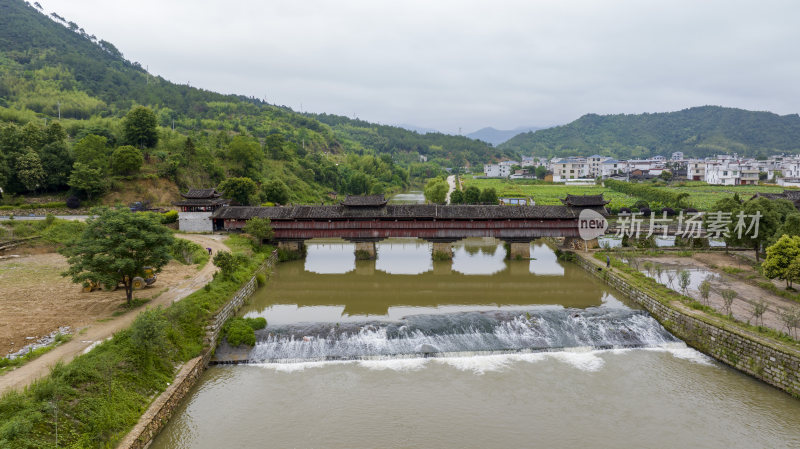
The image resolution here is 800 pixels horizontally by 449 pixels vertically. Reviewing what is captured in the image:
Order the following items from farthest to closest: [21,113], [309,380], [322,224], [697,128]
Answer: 1. [697,128]
2. [21,113]
3. [322,224]
4. [309,380]

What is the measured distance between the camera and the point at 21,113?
55.2 metres

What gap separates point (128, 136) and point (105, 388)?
45.0 m

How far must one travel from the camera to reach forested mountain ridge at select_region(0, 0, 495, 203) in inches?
1597

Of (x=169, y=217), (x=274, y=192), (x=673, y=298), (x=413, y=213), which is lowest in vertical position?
(x=673, y=298)

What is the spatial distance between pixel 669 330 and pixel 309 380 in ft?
53.4

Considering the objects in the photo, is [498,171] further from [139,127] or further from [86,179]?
[86,179]

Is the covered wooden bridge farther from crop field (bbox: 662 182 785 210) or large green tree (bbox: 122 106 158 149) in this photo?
crop field (bbox: 662 182 785 210)

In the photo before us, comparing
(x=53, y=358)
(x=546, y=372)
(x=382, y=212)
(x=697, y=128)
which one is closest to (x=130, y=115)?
(x=382, y=212)

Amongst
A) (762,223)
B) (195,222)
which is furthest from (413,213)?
(762,223)

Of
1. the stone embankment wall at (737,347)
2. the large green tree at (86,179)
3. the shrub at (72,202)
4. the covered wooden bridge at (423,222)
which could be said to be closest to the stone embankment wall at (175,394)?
the covered wooden bridge at (423,222)

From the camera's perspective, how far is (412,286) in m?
26.8

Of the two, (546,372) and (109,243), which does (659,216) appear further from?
(109,243)

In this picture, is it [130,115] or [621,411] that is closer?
[621,411]

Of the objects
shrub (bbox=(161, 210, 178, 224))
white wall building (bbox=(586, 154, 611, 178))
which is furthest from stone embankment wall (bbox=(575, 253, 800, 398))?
white wall building (bbox=(586, 154, 611, 178))
